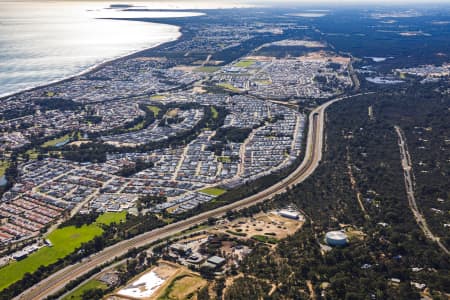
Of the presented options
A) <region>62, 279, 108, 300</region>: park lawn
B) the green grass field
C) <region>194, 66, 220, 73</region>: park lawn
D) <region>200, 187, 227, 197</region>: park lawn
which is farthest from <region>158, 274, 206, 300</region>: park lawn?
<region>194, 66, 220, 73</region>: park lawn

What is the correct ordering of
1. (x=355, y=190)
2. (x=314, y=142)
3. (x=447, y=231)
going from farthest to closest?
(x=314, y=142) < (x=355, y=190) < (x=447, y=231)

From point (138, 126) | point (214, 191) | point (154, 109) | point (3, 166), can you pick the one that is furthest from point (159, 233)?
point (154, 109)

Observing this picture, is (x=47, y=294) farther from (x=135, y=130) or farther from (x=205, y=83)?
(x=205, y=83)

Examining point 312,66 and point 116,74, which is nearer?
point 116,74

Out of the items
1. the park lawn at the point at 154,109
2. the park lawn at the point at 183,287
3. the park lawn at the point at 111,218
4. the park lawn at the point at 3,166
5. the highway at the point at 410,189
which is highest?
the park lawn at the point at 154,109

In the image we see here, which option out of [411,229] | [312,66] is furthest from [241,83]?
[411,229]

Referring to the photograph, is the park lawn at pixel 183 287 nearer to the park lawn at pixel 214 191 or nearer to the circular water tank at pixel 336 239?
the circular water tank at pixel 336 239

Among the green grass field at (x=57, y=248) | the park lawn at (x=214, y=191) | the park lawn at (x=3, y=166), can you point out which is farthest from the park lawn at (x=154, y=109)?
the green grass field at (x=57, y=248)

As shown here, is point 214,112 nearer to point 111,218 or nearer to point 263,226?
point 111,218
